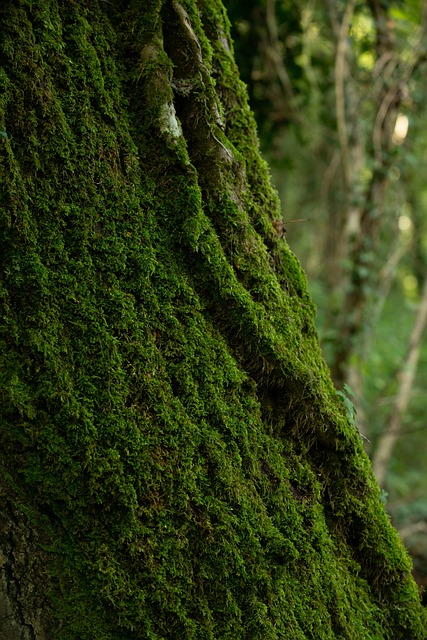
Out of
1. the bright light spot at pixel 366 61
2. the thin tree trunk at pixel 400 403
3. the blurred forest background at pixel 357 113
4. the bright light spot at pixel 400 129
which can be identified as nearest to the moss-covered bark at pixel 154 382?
the blurred forest background at pixel 357 113

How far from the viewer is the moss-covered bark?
1501 mm

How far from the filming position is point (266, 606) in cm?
165

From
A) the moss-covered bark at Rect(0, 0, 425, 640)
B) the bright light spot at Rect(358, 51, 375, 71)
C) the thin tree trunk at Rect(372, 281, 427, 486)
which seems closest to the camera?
the moss-covered bark at Rect(0, 0, 425, 640)

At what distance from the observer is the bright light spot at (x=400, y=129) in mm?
5906

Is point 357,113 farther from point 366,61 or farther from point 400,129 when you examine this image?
point 366,61

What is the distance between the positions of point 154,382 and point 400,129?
5.32m

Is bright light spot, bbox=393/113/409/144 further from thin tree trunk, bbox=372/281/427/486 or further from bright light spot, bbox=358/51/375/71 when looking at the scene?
thin tree trunk, bbox=372/281/427/486

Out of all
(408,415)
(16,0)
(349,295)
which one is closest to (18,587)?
(16,0)

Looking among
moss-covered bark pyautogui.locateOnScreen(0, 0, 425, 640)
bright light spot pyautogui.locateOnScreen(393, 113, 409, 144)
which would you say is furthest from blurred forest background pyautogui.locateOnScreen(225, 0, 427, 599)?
moss-covered bark pyautogui.locateOnScreen(0, 0, 425, 640)

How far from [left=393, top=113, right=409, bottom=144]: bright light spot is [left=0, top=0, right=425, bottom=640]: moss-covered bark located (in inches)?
173

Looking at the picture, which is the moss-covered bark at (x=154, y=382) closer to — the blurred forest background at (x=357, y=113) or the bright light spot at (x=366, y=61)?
the blurred forest background at (x=357, y=113)

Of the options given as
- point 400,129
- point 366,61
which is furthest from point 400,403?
point 366,61

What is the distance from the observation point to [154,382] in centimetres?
162

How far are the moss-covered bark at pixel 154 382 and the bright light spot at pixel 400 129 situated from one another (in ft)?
14.4
